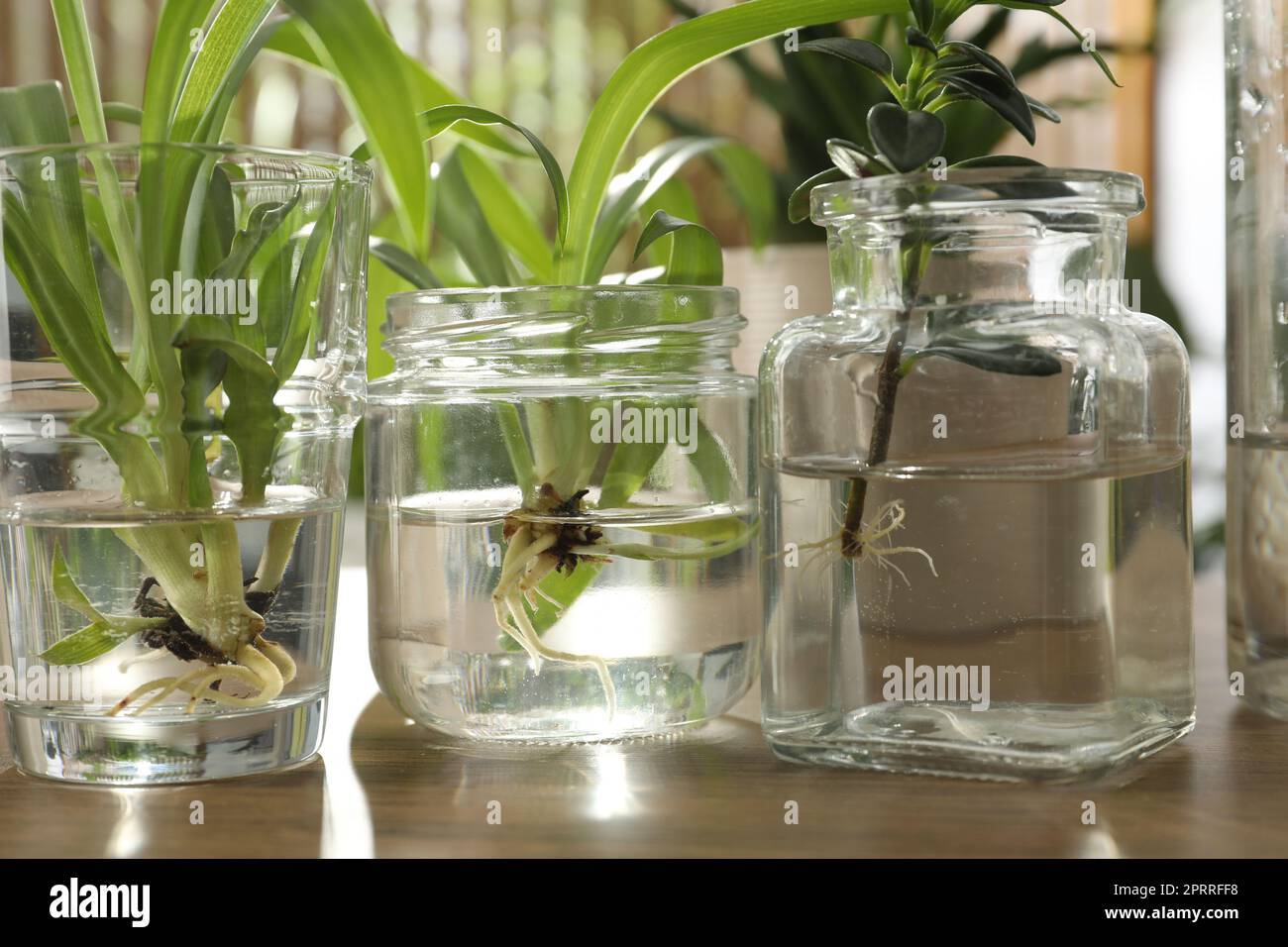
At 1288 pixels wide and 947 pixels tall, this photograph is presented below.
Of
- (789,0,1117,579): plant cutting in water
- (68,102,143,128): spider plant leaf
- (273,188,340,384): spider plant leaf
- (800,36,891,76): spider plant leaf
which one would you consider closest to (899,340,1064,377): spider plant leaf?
(789,0,1117,579): plant cutting in water

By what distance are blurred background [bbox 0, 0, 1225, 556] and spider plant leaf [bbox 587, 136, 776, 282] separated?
0.46 meters

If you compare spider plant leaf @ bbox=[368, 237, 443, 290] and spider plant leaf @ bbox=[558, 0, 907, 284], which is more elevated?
spider plant leaf @ bbox=[558, 0, 907, 284]

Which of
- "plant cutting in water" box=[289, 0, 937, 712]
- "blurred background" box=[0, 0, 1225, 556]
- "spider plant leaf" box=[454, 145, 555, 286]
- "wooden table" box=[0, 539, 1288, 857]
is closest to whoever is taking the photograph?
"wooden table" box=[0, 539, 1288, 857]

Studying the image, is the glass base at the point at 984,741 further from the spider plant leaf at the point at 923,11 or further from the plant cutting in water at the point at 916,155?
the spider plant leaf at the point at 923,11

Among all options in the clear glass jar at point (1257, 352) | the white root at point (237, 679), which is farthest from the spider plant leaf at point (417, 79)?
the clear glass jar at point (1257, 352)

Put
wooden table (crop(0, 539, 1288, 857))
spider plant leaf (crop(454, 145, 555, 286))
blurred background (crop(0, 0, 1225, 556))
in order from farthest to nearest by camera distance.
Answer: blurred background (crop(0, 0, 1225, 556))
spider plant leaf (crop(454, 145, 555, 286))
wooden table (crop(0, 539, 1288, 857))

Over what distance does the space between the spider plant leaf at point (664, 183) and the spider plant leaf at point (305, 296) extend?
128 millimetres

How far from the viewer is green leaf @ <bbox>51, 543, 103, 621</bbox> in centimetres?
40

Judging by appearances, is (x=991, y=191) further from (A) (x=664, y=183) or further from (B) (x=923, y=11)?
(A) (x=664, y=183)

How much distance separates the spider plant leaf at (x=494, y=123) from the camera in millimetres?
466

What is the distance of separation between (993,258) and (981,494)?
0.08 m

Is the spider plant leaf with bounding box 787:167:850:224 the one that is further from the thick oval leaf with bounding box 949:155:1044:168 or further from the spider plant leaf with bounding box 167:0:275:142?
the spider plant leaf with bounding box 167:0:275:142

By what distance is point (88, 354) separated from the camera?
1.29ft
